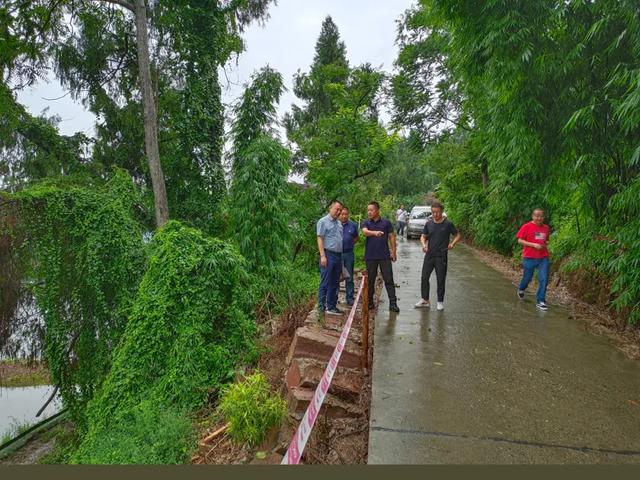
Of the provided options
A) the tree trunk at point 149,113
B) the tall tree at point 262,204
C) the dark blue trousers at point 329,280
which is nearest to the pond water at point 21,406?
the tree trunk at point 149,113

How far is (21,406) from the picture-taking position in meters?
14.4

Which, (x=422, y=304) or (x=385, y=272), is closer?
(x=385, y=272)

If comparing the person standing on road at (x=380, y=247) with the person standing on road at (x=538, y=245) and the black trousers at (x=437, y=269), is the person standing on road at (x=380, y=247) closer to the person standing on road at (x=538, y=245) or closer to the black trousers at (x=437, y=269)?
the black trousers at (x=437, y=269)

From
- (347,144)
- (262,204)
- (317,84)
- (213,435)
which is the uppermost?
(317,84)

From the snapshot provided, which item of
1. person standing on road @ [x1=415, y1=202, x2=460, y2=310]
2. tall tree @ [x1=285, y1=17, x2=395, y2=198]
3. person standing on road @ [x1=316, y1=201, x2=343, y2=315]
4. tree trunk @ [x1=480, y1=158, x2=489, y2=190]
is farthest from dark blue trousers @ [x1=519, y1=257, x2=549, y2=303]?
tree trunk @ [x1=480, y1=158, x2=489, y2=190]

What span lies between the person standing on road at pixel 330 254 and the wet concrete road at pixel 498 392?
877mm

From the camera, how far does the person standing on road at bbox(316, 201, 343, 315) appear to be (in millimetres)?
5363

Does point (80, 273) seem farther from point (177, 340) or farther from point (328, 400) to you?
point (328, 400)

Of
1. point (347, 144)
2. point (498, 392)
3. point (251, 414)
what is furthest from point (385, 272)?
point (347, 144)

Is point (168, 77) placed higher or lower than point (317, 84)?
lower

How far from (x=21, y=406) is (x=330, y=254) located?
16.3 m

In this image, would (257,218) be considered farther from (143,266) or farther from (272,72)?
(272,72)

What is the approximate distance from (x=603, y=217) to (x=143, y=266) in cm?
849

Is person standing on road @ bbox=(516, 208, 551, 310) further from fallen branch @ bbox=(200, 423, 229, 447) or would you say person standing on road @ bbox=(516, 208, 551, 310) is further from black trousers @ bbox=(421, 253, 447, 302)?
fallen branch @ bbox=(200, 423, 229, 447)
